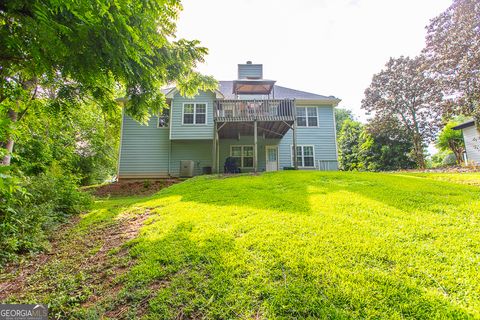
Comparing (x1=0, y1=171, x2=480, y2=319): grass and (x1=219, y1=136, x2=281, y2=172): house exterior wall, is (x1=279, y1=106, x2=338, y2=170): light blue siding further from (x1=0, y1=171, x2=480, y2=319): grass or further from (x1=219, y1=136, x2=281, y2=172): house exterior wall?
(x1=0, y1=171, x2=480, y2=319): grass

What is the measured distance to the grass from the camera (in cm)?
191

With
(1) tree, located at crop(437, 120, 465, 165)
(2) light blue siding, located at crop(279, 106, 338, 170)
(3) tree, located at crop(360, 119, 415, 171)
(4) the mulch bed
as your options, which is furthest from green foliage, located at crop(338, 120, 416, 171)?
(4) the mulch bed

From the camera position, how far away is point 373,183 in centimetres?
620

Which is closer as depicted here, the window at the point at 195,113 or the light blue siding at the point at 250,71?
the window at the point at 195,113

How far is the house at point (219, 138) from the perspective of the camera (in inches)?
521

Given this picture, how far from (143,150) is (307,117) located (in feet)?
36.7

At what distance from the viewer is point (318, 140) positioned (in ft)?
47.0

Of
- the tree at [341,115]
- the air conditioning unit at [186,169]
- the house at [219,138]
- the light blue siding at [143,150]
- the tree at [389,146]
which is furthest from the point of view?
the tree at [341,115]

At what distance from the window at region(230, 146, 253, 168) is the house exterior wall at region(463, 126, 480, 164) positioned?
47.1 feet

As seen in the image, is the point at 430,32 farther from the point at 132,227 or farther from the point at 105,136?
the point at 105,136

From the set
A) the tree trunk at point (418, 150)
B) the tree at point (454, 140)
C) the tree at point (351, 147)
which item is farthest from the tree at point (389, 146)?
the tree at point (454, 140)

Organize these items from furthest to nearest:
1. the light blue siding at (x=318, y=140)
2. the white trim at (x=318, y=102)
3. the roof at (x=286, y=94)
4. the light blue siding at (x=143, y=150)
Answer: the roof at (x=286, y=94)
the white trim at (x=318, y=102)
the light blue siding at (x=318, y=140)
the light blue siding at (x=143, y=150)

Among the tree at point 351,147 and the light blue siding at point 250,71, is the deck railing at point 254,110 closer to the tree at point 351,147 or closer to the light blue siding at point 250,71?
the light blue siding at point 250,71

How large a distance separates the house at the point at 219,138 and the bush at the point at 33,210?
292 inches
